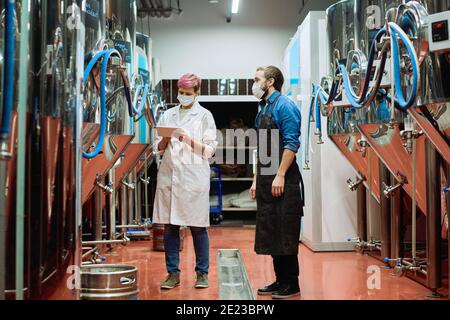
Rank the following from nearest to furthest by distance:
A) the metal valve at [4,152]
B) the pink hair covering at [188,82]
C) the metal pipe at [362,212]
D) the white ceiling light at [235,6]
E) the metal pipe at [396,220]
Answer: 1. the metal valve at [4,152]
2. the pink hair covering at [188,82]
3. the metal pipe at [396,220]
4. the metal pipe at [362,212]
5. the white ceiling light at [235,6]

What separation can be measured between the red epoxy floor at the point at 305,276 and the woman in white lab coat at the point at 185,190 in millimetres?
188

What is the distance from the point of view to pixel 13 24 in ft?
3.71

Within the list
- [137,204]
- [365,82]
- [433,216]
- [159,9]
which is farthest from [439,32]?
[159,9]

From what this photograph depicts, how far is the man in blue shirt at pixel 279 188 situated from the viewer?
2.73m

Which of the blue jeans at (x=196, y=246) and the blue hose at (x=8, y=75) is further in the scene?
the blue jeans at (x=196, y=246)

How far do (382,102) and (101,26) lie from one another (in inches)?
62.6

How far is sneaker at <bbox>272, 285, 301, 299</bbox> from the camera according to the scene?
9.15 ft

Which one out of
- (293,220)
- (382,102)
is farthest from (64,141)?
(382,102)

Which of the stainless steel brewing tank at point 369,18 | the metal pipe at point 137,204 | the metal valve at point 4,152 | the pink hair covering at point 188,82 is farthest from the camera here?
the metal pipe at point 137,204

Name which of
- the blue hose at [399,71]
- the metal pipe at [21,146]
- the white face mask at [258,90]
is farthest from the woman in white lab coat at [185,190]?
the metal pipe at [21,146]

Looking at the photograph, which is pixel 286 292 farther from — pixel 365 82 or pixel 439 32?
pixel 439 32

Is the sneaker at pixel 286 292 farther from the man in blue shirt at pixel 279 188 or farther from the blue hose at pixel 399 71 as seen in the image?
the blue hose at pixel 399 71

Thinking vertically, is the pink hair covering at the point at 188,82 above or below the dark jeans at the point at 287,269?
above

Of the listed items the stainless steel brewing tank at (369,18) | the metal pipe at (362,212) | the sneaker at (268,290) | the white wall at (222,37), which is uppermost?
the white wall at (222,37)
